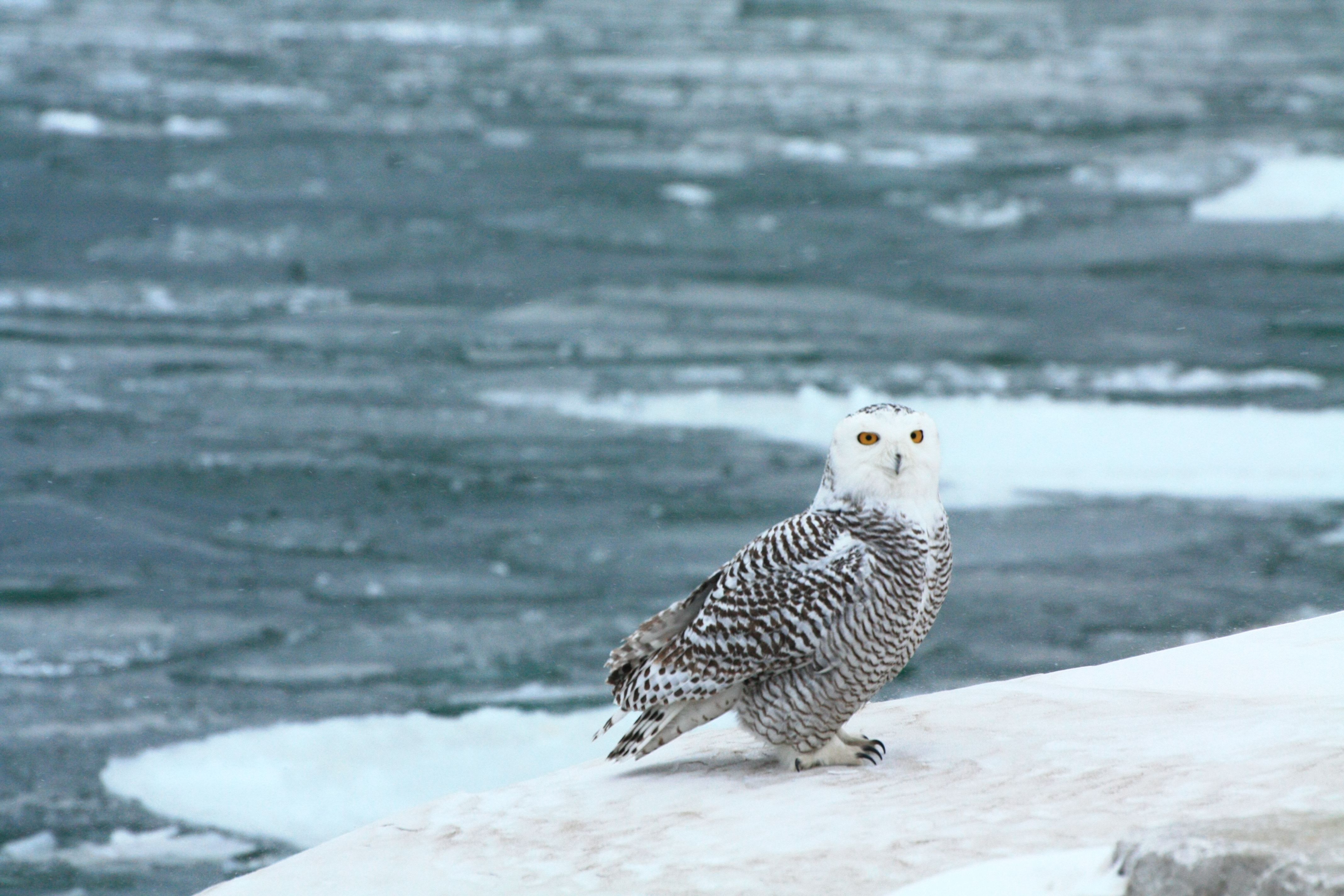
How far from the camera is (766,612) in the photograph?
3605 mm

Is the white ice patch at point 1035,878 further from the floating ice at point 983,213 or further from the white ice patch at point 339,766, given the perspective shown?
the floating ice at point 983,213

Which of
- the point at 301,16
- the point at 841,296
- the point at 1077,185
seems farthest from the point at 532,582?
the point at 301,16

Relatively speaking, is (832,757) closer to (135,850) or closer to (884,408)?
(884,408)

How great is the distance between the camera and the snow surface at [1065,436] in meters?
7.85

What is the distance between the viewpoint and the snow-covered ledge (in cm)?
310

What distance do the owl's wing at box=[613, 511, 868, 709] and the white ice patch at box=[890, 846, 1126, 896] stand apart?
0.75 m

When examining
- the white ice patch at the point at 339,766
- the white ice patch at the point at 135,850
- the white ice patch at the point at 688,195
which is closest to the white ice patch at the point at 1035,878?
the white ice patch at the point at 339,766

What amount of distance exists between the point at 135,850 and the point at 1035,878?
300 cm

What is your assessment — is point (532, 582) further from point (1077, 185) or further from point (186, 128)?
point (186, 128)

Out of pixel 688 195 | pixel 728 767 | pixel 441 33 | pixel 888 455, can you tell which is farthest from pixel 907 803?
pixel 441 33

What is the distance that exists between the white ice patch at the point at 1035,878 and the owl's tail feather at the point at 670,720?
86 cm

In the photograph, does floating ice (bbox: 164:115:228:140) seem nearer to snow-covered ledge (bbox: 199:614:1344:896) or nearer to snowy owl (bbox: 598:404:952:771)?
snow-covered ledge (bbox: 199:614:1344:896)

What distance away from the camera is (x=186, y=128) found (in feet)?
57.4

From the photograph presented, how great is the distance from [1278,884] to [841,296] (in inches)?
388
